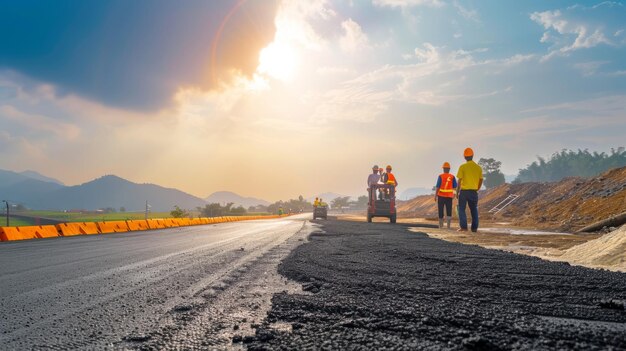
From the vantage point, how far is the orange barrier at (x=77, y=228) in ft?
50.6

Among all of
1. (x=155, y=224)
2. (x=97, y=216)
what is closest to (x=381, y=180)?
(x=155, y=224)

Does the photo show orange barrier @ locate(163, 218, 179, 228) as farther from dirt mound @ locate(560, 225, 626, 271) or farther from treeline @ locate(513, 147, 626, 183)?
treeline @ locate(513, 147, 626, 183)

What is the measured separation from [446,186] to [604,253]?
8.63 metres

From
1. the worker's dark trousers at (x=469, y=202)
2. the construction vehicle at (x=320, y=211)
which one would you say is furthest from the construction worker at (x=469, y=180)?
the construction vehicle at (x=320, y=211)

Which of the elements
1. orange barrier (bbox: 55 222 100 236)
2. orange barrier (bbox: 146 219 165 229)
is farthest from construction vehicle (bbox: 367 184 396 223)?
orange barrier (bbox: 55 222 100 236)

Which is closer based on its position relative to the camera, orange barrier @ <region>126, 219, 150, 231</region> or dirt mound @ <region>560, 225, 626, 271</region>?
dirt mound @ <region>560, 225, 626, 271</region>

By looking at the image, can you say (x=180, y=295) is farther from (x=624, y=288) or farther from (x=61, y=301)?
(x=624, y=288)

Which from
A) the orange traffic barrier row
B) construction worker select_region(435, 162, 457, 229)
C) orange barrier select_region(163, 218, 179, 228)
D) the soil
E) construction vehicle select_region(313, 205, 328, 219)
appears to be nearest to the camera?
the soil

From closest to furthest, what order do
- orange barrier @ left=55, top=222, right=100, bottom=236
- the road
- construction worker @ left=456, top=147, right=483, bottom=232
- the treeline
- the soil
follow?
1. the soil
2. the road
3. construction worker @ left=456, top=147, right=483, bottom=232
4. orange barrier @ left=55, top=222, right=100, bottom=236
5. the treeline

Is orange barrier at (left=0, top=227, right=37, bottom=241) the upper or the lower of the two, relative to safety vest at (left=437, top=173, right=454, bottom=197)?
lower

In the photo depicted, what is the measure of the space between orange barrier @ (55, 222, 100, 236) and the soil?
1441 cm

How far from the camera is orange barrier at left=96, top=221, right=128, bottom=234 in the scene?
17.7m

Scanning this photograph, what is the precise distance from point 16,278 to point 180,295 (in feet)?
9.28

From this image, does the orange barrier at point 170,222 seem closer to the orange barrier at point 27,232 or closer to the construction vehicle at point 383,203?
the orange barrier at point 27,232
